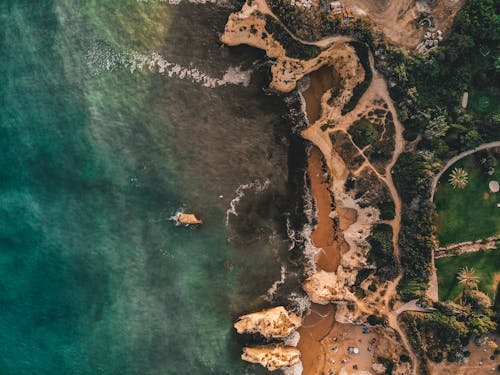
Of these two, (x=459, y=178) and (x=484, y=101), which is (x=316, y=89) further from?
(x=459, y=178)

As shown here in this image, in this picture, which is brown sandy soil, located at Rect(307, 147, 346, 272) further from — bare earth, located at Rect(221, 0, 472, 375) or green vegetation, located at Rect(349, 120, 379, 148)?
green vegetation, located at Rect(349, 120, 379, 148)

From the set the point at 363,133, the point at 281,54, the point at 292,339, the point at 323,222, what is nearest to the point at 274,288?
the point at 292,339

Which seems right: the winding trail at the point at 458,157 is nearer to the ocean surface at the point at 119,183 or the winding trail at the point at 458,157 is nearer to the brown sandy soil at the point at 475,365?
the brown sandy soil at the point at 475,365

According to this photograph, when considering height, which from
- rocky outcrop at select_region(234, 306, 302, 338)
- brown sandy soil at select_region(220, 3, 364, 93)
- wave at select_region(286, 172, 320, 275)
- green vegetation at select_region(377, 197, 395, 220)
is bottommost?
rocky outcrop at select_region(234, 306, 302, 338)

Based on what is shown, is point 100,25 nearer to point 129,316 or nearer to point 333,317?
point 129,316

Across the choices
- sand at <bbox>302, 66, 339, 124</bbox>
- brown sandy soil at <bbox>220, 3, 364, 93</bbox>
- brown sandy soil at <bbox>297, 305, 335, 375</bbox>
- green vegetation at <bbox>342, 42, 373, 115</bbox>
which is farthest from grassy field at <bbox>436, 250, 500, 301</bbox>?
brown sandy soil at <bbox>220, 3, 364, 93</bbox>
